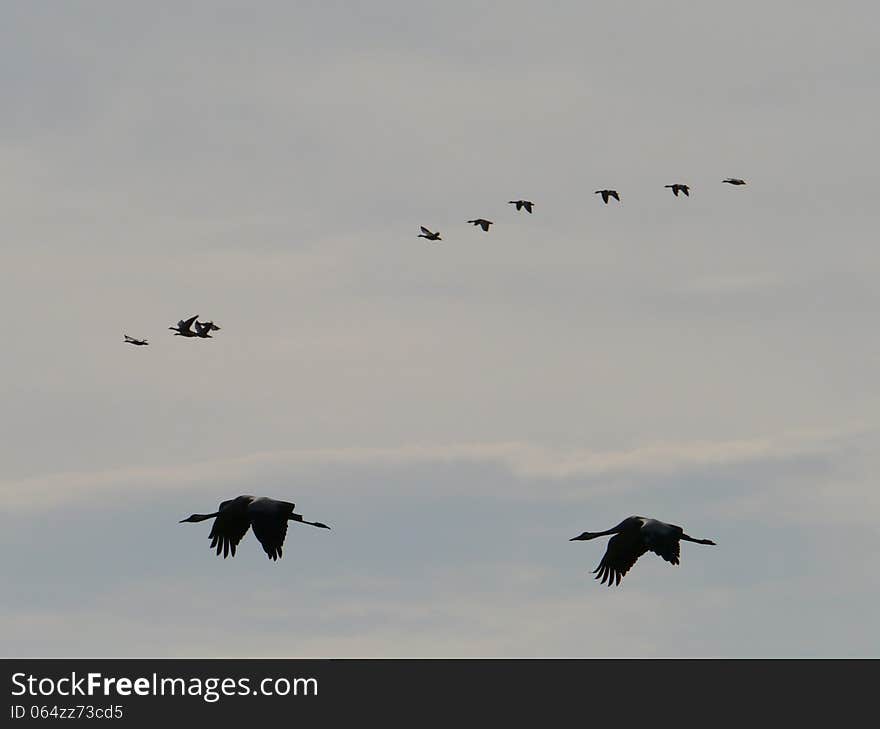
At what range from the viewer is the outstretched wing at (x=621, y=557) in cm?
8862

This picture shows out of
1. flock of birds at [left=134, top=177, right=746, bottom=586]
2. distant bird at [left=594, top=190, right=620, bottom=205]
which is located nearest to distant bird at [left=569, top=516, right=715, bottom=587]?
flock of birds at [left=134, top=177, right=746, bottom=586]

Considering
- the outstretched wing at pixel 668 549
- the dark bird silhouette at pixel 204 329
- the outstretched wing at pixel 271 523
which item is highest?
the dark bird silhouette at pixel 204 329

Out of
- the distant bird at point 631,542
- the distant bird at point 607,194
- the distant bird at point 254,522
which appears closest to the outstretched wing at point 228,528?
the distant bird at point 254,522

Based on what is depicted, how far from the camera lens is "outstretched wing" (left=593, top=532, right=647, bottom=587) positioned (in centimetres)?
8862

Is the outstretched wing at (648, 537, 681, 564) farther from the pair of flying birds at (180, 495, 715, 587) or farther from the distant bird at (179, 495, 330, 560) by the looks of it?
the distant bird at (179, 495, 330, 560)

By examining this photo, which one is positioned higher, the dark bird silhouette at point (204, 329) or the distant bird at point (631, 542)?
the dark bird silhouette at point (204, 329)

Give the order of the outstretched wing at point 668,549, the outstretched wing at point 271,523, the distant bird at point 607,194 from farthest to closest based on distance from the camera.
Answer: the distant bird at point 607,194 → the outstretched wing at point 271,523 → the outstretched wing at point 668,549

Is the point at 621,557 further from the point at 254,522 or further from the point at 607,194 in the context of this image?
the point at 607,194

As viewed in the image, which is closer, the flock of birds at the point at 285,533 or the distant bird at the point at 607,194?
the flock of birds at the point at 285,533

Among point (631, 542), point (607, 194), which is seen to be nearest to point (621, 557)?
point (631, 542)

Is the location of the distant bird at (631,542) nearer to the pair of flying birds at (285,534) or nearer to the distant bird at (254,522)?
the pair of flying birds at (285,534)

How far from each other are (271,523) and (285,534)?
2.31 ft

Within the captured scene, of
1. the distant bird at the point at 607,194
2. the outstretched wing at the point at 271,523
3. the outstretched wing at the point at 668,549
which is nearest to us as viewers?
the outstretched wing at the point at 668,549

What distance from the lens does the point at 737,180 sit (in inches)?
4387
